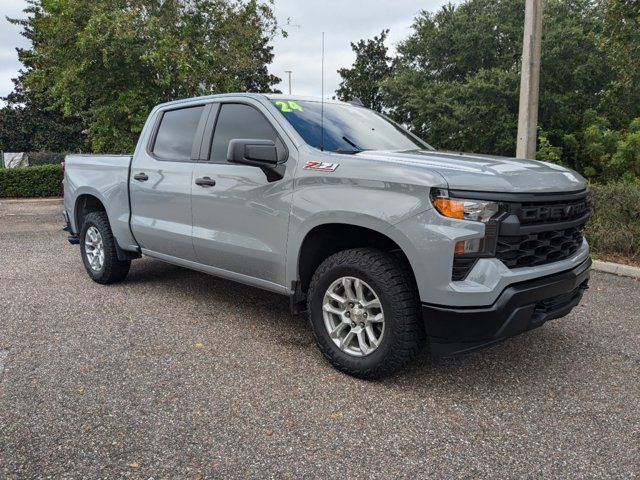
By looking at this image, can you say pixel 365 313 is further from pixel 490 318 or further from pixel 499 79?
pixel 499 79

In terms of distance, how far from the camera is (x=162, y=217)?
16.1 feet

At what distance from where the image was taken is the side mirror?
3641 mm

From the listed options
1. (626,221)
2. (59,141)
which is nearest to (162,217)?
(626,221)

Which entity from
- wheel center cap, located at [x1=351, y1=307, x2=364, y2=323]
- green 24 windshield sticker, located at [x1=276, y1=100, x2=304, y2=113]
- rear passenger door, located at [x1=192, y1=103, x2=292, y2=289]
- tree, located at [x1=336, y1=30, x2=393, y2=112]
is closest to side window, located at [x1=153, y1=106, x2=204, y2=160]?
rear passenger door, located at [x1=192, y1=103, x2=292, y2=289]

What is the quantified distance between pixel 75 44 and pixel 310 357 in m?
12.4

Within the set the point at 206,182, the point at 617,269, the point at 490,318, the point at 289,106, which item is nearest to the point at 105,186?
the point at 206,182

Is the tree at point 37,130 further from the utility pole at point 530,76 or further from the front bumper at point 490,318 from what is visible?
the front bumper at point 490,318

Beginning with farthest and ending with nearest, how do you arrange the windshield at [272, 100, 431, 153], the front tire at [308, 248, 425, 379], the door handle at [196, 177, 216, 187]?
the door handle at [196, 177, 216, 187], the windshield at [272, 100, 431, 153], the front tire at [308, 248, 425, 379]

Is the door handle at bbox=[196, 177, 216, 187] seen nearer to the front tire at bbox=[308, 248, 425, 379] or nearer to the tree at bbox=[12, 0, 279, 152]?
the front tire at bbox=[308, 248, 425, 379]

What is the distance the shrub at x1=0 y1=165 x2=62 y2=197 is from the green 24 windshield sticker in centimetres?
1613

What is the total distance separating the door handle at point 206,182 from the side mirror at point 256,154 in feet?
2.13

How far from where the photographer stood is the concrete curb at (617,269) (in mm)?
6457

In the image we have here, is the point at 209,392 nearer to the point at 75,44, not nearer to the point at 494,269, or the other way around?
the point at 494,269

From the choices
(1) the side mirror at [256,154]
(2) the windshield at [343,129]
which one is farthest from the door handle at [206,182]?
(2) the windshield at [343,129]
